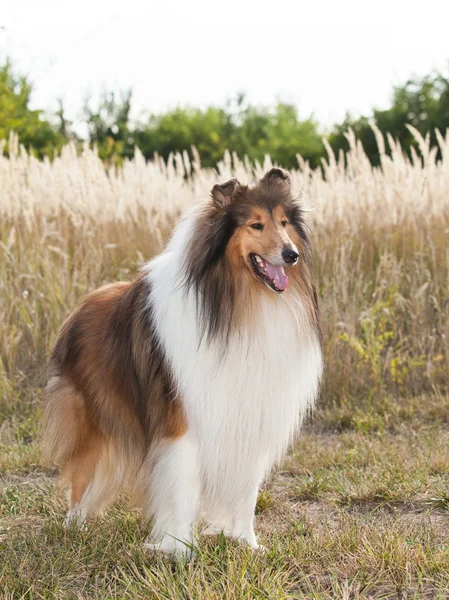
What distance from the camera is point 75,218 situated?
7.40m

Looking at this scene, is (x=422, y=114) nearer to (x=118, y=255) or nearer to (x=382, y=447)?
(x=118, y=255)

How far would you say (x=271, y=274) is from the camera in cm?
350

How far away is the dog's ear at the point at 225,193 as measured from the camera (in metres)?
3.53

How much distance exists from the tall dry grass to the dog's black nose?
2.99m

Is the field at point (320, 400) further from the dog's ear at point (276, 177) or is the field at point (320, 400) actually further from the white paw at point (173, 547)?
the dog's ear at point (276, 177)

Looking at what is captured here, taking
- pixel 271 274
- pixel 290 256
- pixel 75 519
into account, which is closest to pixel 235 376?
pixel 271 274

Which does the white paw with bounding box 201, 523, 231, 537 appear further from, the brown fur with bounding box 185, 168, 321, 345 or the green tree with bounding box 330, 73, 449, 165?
the green tree with bounding box 330, 73, 449, 165

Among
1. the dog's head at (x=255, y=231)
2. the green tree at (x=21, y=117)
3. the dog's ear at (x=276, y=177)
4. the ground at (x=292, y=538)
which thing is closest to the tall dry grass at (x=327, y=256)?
the ground at (x=292, y=538)

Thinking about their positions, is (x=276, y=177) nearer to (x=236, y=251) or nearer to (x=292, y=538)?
(x=236, y=251)

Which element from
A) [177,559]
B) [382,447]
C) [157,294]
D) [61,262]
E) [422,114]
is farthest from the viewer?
[422,114]

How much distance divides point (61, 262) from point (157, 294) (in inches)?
147

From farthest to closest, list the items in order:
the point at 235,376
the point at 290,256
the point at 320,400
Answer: the point at 320,400
the point at 235,376
the point at 290,256

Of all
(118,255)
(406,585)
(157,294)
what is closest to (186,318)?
(157,294)

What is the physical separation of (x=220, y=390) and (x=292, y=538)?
79 cm
